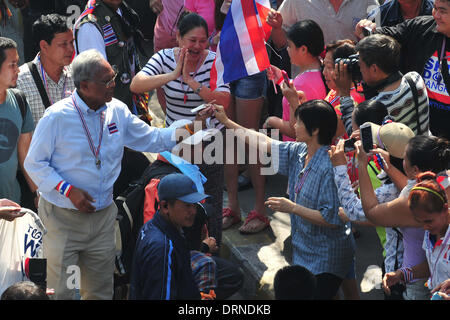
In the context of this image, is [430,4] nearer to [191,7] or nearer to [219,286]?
[191,7]

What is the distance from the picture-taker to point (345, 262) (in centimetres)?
479

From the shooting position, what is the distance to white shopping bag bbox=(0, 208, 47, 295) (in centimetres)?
418

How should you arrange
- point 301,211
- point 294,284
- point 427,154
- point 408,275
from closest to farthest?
point 294,284 → point 427,154 → point 408,275 → point 301,211

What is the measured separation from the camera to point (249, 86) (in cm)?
643

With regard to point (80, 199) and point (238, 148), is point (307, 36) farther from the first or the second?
point (80, 199)

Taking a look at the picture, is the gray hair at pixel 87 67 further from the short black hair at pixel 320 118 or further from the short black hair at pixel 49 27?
the short black hair at pixel 320 118

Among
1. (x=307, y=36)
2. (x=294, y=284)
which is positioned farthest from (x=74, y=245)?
Result: (x=307, y=36)

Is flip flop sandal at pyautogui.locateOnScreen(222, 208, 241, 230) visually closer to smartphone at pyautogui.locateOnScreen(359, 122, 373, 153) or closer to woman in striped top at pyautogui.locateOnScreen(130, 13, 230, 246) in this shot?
woman in striped top at pyautogui.locateOnScreen(130, 13, 230, 246)

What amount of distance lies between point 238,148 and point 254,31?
1.25 metres

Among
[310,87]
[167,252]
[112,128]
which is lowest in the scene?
[167,252]

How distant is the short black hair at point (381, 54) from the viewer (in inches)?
199

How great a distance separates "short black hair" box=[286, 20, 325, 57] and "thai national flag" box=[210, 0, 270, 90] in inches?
11.7

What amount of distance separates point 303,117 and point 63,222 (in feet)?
5.80
